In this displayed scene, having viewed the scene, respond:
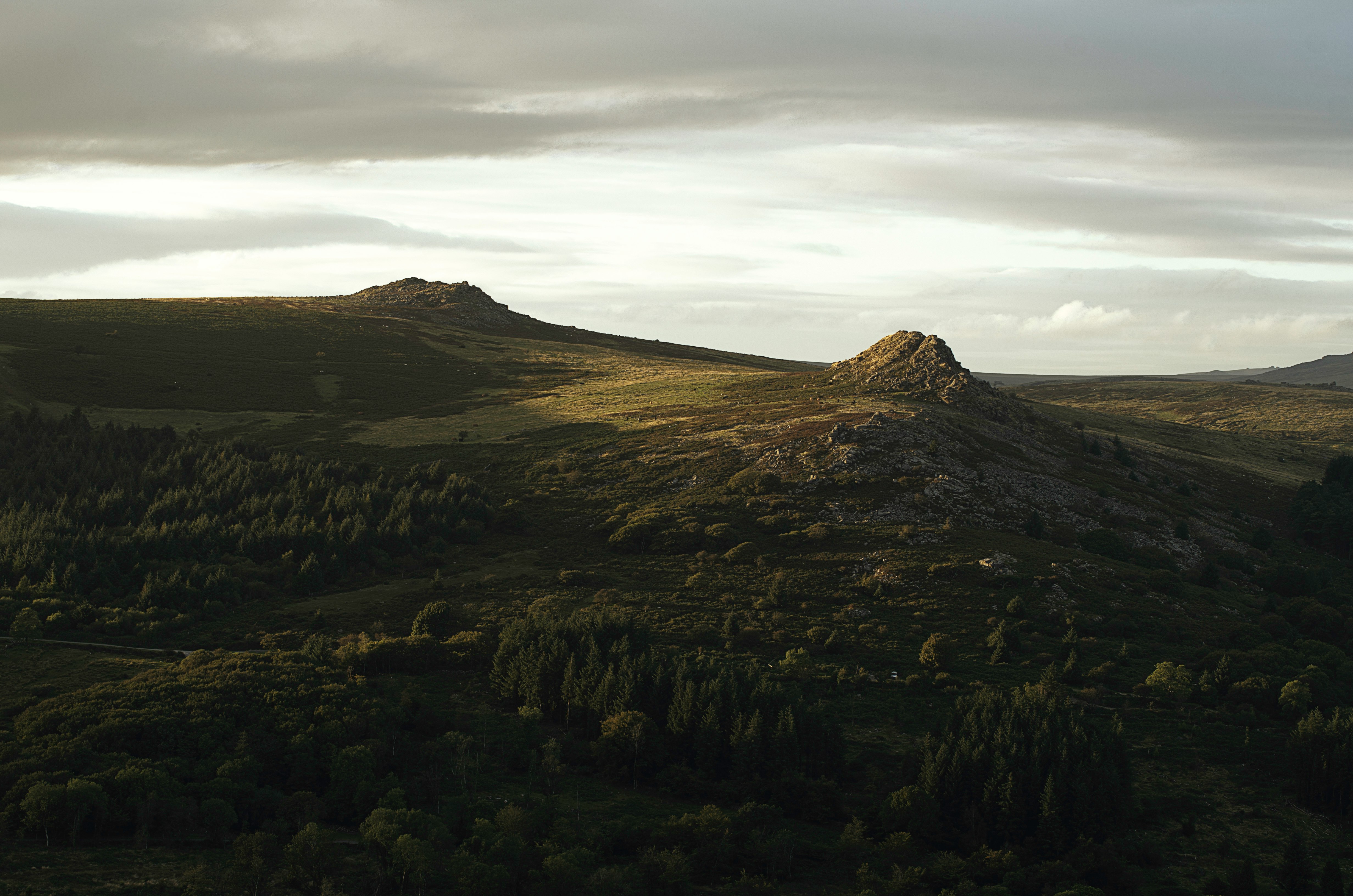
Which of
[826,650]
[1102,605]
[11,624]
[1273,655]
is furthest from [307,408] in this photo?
[1273,655]

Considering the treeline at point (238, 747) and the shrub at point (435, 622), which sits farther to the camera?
the shrub at point (435, 622)

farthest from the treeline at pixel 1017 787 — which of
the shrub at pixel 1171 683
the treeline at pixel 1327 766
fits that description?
the shrub at pixel 1171 683

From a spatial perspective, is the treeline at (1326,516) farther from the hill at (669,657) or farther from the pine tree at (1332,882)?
the pine tree at (1332,882)

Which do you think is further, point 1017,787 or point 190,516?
point 190,516

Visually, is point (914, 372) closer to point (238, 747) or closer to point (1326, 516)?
point (1326, 516)

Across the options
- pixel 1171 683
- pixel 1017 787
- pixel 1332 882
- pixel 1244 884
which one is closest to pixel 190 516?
pixel 1017 787

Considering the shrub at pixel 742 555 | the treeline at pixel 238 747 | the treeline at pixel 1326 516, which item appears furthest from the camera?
the treeline at pixel 1326 516

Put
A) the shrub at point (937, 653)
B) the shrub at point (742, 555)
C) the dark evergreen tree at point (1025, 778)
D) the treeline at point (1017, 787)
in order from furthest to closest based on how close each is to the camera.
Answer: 1. the shrub at point (742, 555)
2. the shrub at point (937, 653)
3. the dark evergreen tree at point (1025, 778)
4. the treeline at point (1017, 787)
